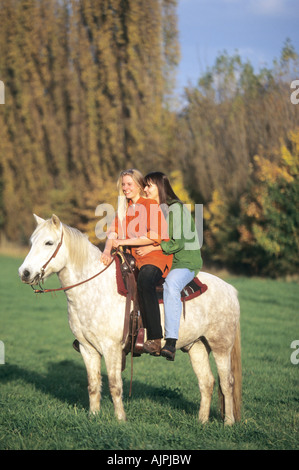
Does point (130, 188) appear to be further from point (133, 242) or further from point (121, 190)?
point (133, 242)

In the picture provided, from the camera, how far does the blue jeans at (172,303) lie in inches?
211

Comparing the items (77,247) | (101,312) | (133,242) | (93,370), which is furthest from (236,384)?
(77,247)

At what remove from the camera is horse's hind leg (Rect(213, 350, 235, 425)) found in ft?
19.1

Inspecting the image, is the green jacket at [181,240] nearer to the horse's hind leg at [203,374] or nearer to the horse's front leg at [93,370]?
the horse's hind leg at [203,374]

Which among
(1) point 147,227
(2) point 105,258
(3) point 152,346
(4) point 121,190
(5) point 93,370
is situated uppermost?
(4) point 121,190

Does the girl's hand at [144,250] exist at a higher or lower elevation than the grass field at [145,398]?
higher

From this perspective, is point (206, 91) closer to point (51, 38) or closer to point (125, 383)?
point (51, 38)

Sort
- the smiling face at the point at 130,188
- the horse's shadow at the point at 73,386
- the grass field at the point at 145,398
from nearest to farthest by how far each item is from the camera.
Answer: the grass field at the point at 145,398
the smiling face at the point at 130,188
the horse's shadow at the point at 73,386

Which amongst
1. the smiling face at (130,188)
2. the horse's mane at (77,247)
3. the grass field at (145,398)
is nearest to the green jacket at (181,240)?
the smiling face at (130,188)

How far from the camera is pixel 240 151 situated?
2517cm

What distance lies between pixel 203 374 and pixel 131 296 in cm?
150

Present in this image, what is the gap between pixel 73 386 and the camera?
26.3 feet

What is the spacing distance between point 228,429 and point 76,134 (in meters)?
30.8
